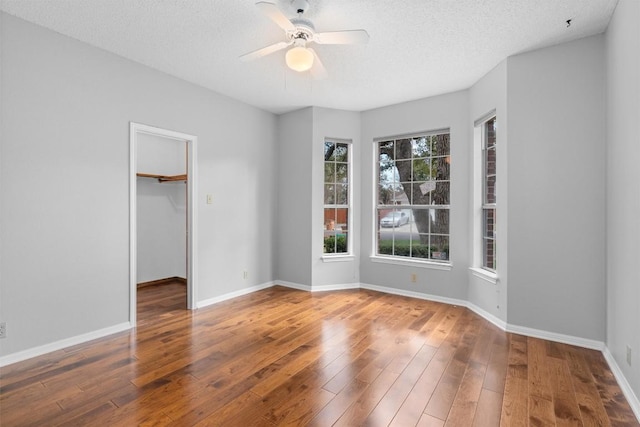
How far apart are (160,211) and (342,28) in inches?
162

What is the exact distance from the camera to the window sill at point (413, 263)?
4.30 meters

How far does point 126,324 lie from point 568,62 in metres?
5.12

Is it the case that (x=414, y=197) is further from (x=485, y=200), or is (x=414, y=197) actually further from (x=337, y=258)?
(x=337, y=258)

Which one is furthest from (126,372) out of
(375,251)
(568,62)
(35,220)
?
(568,62)

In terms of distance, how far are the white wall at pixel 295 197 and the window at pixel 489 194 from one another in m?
2.39

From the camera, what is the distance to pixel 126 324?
332 cm

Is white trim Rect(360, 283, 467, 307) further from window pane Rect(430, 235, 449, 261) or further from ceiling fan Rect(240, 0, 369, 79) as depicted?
ceiling fan Rect(240, 0, 369, 79)

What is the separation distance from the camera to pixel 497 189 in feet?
11.5

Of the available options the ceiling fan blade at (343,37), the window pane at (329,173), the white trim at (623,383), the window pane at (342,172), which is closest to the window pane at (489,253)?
the white trim at (623,383)

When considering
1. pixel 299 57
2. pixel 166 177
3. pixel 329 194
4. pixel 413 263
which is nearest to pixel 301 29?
pixel 299 57

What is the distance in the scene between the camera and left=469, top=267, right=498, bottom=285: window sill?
11.5 ft

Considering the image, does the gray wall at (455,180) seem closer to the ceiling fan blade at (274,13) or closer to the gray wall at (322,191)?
the gray wall at (322,191)

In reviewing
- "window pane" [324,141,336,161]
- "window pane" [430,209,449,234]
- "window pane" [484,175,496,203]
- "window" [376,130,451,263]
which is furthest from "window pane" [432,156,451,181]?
"window pane" [324,141,336,161]

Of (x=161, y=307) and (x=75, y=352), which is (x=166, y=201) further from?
(x=75, y=352)
